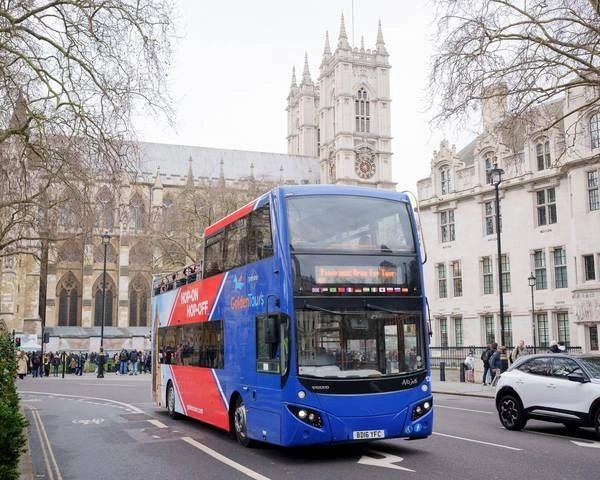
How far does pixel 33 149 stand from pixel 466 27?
37.0 ft

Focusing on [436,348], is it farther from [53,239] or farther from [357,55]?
[357,55]

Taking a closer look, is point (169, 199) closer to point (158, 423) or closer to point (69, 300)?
point (69, 300)

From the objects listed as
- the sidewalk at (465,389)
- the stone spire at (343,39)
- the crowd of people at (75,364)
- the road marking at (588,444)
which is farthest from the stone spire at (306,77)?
the road marking at (588,444)

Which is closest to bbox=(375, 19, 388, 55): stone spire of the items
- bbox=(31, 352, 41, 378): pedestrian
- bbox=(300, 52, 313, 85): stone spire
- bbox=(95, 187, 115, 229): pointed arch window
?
bbox=(300, 52, 313, 85): stone spire

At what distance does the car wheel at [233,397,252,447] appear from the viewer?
37.2 ft

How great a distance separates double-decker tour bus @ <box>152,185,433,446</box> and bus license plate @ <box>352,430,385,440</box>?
0.06 feet

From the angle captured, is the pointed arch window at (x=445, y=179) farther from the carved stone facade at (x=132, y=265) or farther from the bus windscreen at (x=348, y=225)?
the bus windscreen at (x=348, y=225)

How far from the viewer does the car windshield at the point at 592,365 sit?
487 inches

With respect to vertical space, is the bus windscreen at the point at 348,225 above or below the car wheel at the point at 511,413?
above

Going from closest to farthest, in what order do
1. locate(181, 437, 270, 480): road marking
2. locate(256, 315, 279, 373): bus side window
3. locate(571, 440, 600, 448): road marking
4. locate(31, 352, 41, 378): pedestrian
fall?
1. locate(181, 437, 270, 480): road marking
2. locate(256, 315, 279, 373): bus side window
3. locate(571, 440, 600, 448): road marking
4. locate(31, 352, 41, 378): pedestrian

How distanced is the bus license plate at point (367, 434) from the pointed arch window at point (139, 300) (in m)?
65.5

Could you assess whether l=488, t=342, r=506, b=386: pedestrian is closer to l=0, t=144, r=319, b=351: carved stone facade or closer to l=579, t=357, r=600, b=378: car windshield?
→ l=579, t=357, r=600, b=378: car windshield

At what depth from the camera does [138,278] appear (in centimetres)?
7294

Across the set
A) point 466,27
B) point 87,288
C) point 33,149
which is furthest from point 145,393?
point 87,288
